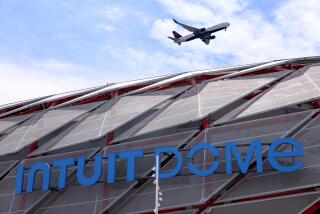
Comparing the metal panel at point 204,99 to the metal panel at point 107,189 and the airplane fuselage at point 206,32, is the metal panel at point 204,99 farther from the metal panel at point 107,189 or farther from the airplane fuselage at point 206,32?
the airplane fuselage at point 206,32

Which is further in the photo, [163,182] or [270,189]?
[163,182]

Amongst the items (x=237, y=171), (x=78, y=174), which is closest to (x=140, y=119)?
(x=78, y=174)

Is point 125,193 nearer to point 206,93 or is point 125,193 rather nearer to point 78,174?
point 78,174

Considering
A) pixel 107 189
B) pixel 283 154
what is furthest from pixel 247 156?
pixel 107 189

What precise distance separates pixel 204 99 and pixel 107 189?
6375 mm

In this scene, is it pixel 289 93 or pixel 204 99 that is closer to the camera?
pixel 289 93

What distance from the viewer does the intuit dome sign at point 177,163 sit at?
20203mm

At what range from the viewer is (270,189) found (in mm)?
20203

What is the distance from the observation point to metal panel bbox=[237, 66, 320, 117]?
21.8 m

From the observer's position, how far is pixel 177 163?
21859 mm

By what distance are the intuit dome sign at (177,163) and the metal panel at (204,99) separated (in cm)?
169

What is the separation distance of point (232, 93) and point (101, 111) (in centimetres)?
734

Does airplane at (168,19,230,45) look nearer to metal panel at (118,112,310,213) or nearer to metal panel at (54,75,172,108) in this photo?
metal panel at (54,75,172,108)

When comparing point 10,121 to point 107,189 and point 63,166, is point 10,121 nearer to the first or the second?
point 63,166
